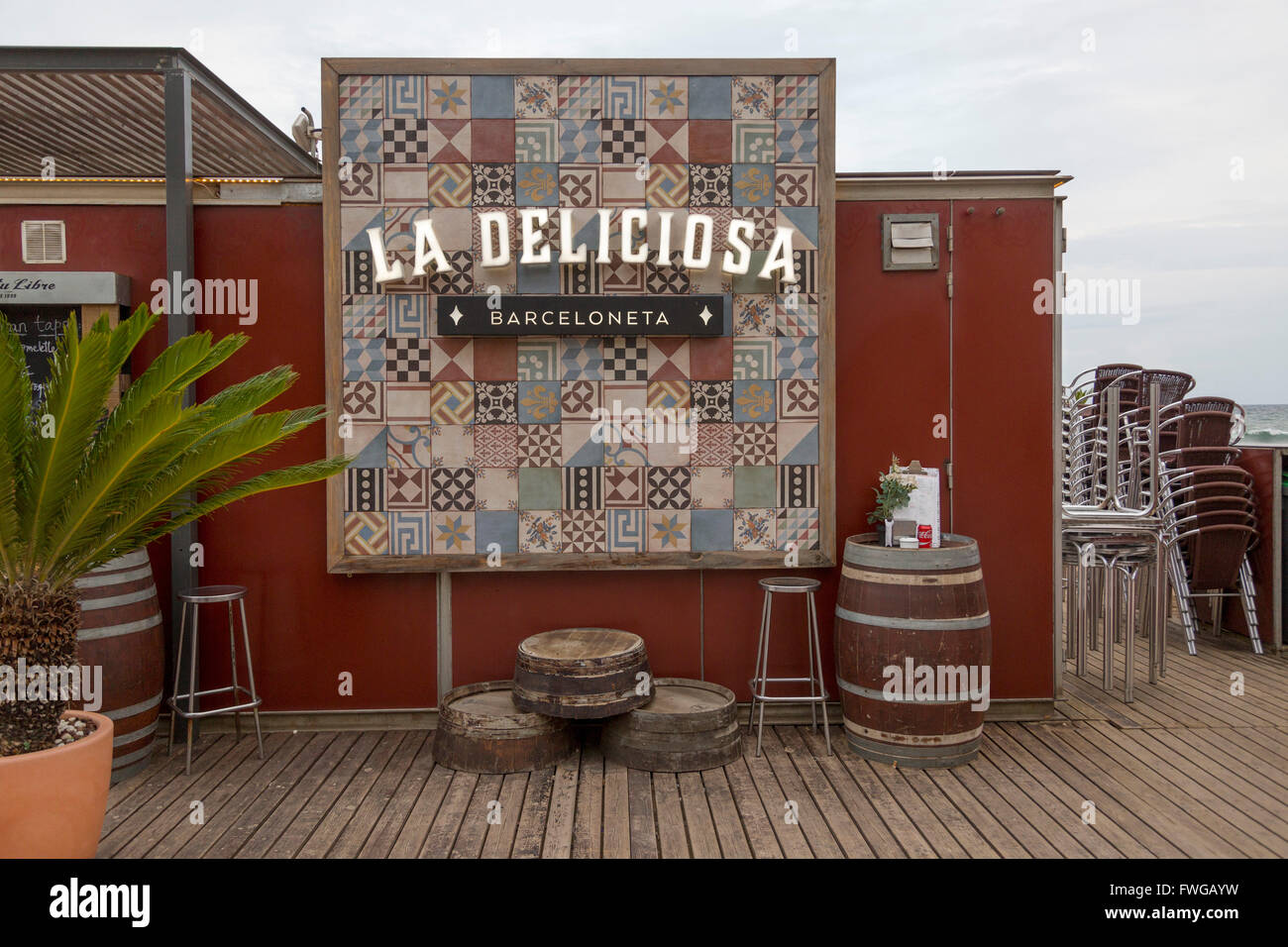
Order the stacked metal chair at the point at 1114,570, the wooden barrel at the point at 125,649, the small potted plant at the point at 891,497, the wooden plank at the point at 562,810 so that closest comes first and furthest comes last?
1. the wooden plank at the point at 562,810
2. the wooden barrel at the point at 125,649
3. the small potted plant at the point at 891,497
4. the stacked metal chair at the point at 1114,570

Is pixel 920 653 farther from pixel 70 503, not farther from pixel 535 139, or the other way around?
pixel 70 503

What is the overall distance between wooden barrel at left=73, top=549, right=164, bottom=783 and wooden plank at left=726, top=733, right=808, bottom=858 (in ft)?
8.40

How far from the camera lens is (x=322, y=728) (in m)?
3.96

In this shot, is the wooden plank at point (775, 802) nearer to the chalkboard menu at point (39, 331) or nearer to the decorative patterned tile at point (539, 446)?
the decorative patterned tile at point (539, 446)

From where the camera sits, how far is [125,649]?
3340mm

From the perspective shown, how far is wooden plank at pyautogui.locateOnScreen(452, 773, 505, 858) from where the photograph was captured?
8.98 feet

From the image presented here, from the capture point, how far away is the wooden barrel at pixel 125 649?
327 centimetres

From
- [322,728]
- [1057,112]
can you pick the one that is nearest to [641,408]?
[322,728]

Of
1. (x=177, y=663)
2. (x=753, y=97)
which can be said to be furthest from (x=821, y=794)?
(x=753, y=97)

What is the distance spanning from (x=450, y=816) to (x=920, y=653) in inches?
80.4

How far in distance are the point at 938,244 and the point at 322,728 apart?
397 centimetres

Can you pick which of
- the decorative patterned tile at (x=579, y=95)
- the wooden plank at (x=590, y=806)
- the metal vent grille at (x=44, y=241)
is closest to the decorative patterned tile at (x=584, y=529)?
the wooden plank at (x=590, y=806)

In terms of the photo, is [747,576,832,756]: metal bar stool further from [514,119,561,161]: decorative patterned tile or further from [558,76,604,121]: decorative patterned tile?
[558,76,604,121]: decorative patterned tile

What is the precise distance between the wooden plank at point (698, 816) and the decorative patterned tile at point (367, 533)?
70.4 inches
